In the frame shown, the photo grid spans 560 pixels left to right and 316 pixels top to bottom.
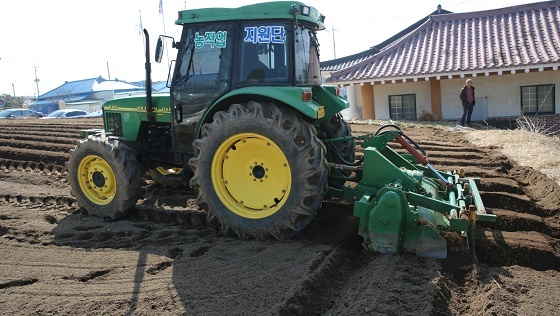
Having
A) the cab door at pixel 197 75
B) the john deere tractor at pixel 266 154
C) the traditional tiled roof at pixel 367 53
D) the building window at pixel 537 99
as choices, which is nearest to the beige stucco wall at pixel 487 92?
the building window at pixel 537 99

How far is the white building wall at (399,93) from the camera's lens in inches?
658

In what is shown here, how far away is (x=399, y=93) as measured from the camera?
17.1 metres

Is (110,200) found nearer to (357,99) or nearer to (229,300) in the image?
(229,300)

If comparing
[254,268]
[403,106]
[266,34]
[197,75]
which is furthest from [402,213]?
[403,106]

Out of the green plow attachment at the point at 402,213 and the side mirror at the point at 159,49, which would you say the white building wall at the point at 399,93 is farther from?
the side mirror at the point at 159,49

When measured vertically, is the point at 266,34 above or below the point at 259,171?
above

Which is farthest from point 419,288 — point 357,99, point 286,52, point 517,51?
point 357,99

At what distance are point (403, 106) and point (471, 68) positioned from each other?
9.45 ft

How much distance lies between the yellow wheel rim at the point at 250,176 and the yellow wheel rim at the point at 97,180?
5.01ft

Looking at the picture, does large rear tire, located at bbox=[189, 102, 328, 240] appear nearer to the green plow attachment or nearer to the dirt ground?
the dirt ground

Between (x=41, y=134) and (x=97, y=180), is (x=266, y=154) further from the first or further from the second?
(x=41, y=134)

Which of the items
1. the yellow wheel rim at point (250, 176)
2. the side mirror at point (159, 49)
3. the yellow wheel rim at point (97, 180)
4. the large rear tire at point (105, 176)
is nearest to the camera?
the yellow wheel rim at point (250, 176)

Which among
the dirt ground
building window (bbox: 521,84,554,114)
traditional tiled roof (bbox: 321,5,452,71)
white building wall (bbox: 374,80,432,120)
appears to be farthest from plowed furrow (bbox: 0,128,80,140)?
building window (bbox: 521,84,554,114)

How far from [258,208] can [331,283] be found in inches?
50.3
